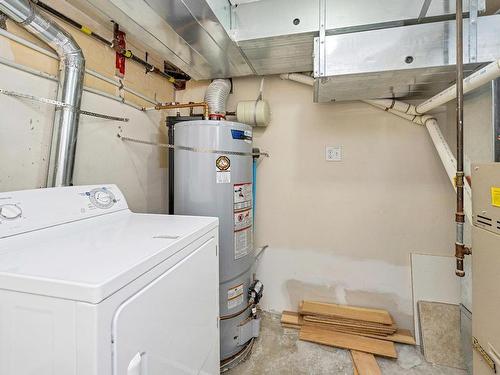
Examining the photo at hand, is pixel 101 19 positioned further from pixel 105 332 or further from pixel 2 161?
pixel 105 332

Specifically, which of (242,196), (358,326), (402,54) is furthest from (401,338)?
(402,54)

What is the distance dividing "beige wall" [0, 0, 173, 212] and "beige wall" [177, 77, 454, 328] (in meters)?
0.65

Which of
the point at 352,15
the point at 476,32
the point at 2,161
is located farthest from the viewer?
the point at 352,15

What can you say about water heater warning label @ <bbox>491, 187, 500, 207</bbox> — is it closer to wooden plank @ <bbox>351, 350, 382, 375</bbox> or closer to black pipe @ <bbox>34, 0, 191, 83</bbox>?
wooden plank @ <bbox>351, 350, 382, 375</bbox>

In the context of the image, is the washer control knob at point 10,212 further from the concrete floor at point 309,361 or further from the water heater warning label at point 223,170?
the concrete floor at point 309,361

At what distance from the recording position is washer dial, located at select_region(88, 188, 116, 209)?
1128 mm

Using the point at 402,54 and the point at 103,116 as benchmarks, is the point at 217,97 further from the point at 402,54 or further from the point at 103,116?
the point at 402,54

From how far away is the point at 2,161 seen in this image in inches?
41.8

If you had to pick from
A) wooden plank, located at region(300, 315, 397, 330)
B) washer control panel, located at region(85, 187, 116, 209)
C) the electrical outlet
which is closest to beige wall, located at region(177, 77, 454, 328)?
the electrical outlet

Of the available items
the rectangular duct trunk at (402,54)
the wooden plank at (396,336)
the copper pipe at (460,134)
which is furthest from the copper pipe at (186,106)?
the wooden plank at (396,336)

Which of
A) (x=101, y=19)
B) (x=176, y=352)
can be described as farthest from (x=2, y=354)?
(x=101, y=19)

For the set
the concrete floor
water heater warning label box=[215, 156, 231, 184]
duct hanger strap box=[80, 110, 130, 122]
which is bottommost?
the concrete floor

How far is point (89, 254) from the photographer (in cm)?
67

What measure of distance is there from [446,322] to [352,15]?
215cm
